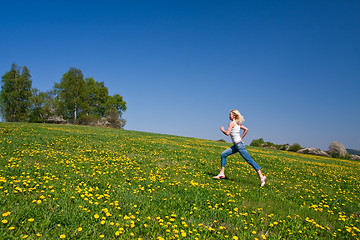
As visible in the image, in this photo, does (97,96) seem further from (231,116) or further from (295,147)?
(231,116)

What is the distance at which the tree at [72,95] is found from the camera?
5647 centimetres

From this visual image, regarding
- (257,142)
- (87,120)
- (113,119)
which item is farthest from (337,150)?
(87,120)

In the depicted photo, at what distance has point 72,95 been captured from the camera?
2222 inches

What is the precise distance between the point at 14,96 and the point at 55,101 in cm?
927

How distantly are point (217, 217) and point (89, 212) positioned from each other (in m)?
3.03

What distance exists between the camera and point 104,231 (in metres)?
3.83

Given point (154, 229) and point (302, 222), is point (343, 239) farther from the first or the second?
point (154, 229)

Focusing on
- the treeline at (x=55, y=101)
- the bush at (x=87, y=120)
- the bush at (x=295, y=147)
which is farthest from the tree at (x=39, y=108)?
the bush at (x=295, y=147)

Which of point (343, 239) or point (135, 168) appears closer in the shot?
point (343, 239)

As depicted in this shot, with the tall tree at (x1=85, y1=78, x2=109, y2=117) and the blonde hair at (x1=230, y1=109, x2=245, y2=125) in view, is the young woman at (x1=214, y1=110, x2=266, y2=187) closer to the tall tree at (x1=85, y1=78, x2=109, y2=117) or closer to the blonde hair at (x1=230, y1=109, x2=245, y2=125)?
the blonde hair at (x1=230, y1=109, x2=245, y2=125)

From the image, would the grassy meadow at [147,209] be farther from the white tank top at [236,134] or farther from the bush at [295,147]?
the bush at [295,147]

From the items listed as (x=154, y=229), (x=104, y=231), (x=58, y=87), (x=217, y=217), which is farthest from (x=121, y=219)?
(x=58, y=87)

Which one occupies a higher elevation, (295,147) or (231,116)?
(231,116)

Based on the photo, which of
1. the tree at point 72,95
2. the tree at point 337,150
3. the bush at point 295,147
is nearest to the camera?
the tree at point 337,150
